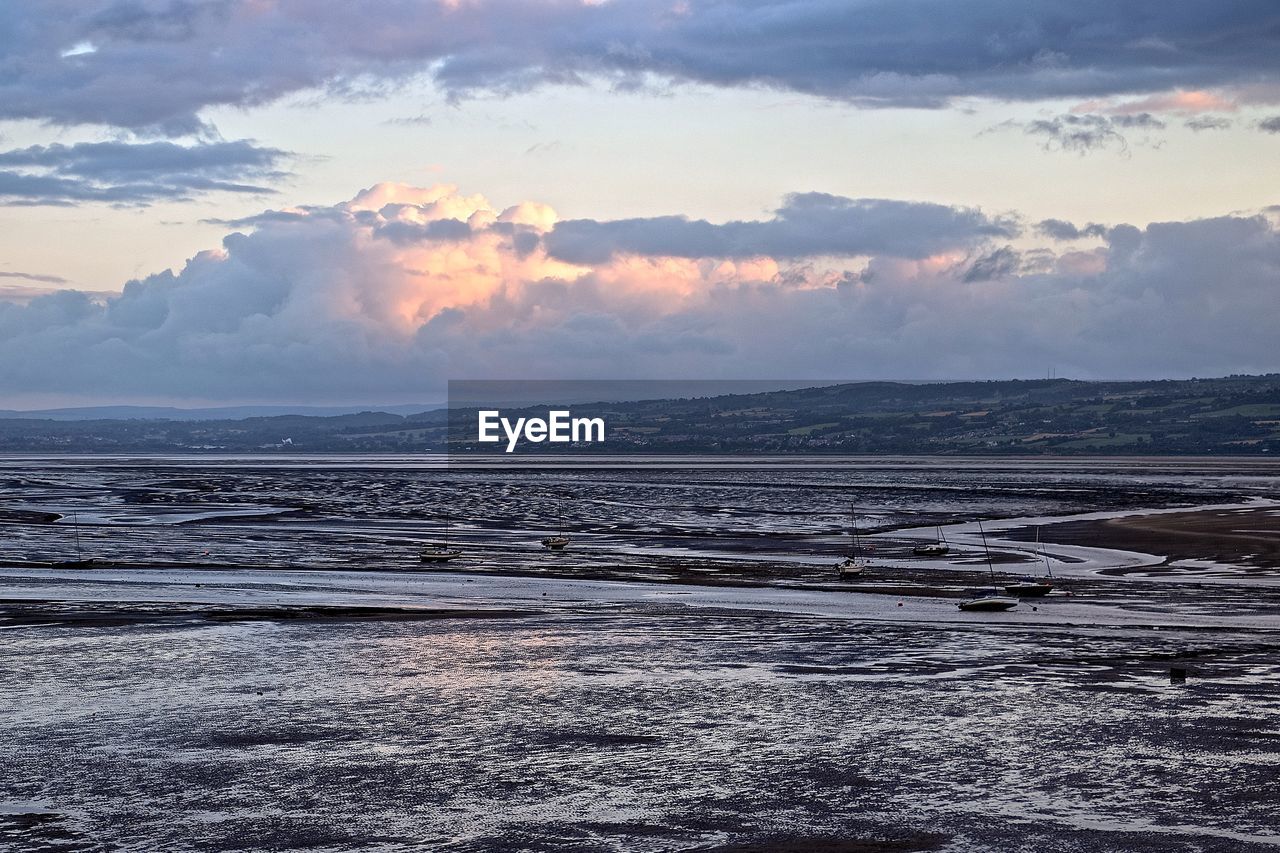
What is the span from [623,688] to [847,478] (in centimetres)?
14194

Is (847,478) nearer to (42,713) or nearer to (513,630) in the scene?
(513,630)

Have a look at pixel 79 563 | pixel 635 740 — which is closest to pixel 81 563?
pixel 79 563

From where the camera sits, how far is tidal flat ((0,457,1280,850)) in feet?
66.6

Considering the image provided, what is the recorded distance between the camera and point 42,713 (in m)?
27.9

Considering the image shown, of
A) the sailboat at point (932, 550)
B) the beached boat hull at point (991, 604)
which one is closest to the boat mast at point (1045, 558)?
the sailboat at point (932, 550)

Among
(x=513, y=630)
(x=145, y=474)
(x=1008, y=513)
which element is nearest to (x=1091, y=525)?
(x=1008, y=513)

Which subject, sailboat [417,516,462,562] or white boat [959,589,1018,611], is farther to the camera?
sailboat [417,516,462,562]

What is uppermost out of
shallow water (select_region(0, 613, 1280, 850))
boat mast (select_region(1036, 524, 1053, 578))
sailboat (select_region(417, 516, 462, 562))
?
shallow water (select_region(0, 613, 1280, 850))

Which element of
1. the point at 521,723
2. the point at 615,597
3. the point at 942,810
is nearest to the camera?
the point at 942,810

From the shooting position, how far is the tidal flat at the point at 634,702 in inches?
799

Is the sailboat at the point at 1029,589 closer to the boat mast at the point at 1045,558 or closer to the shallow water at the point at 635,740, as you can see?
the boat mast at the point at 1045,558

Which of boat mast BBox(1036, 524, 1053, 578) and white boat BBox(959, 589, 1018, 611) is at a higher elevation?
white boat BBox(959, 589, 1018, 611)

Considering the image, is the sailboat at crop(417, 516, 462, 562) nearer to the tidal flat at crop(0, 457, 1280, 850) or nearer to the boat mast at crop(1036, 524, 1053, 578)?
the tidal flat at crop(0, 457, 1280, 850)

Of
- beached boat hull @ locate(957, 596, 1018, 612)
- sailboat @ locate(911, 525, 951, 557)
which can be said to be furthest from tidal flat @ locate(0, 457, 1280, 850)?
sailboat @ locate(911, 525, 951, 557)
